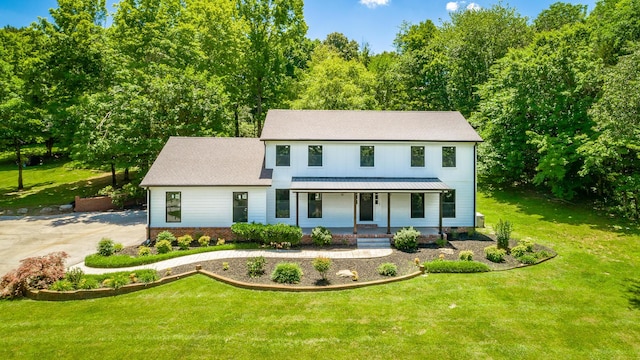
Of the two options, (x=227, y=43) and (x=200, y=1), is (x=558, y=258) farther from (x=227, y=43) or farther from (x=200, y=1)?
(x=200, y=1)

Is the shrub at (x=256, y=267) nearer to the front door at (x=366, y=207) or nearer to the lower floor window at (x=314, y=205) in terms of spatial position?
the lower floor window at (x=314, y=205)

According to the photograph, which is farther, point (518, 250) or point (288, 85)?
point (288, 85)

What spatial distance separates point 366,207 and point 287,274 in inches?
350

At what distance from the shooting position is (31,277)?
13289 millimetres

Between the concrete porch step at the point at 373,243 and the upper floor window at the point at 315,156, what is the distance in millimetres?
5244

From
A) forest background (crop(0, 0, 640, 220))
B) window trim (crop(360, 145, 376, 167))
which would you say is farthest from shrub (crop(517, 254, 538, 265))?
window trim (crop(360, 145, 376, 167))

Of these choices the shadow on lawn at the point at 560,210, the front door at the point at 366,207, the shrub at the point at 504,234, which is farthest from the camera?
the shadow on lawn at the point at 560,210

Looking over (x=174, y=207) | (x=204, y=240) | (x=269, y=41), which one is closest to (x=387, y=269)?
(x=204, y=240)

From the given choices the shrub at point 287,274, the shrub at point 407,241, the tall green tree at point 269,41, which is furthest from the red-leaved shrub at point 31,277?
the tall green tree at point 269,41

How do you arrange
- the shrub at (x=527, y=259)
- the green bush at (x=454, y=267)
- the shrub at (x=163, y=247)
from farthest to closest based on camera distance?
the shrub at (x=163, y=247) → the shrub at (x=527, y=259) → the green bush at (x=454, y=267)

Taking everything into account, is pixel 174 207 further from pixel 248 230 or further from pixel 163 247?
pixel 248 230

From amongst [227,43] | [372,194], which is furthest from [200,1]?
[372,194]

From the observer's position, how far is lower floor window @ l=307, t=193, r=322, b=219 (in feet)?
70.0

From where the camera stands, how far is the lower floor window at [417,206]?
21.6 metres
